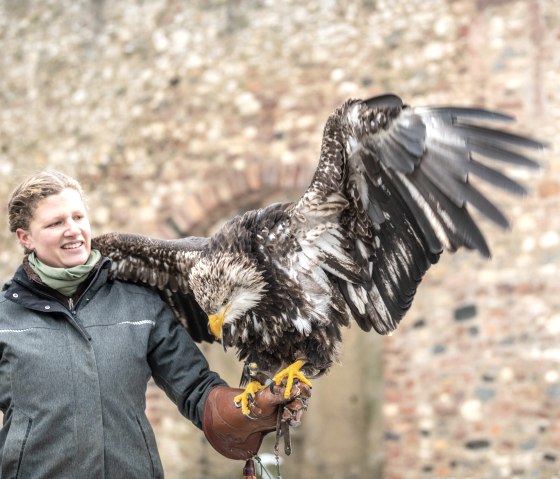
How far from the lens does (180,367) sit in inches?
109

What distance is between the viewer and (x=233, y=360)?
22.4 ft

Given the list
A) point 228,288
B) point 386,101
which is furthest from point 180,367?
point 386,101

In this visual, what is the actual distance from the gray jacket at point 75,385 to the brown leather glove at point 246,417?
7 centimetres

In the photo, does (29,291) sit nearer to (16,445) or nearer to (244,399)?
(16,445)

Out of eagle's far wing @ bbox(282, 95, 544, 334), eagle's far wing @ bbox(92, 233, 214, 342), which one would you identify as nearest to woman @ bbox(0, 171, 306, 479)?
eagle's far wing @ bbox(92, 233, 214, 342)

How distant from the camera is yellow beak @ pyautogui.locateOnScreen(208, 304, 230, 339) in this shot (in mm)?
2832

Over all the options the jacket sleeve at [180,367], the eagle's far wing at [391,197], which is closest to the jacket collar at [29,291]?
the jacket sleeve at [180,367]

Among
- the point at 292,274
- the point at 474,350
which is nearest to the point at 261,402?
the point at 292,274

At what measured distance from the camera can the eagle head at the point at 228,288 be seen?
9.30 ft

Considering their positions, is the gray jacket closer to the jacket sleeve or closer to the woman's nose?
the jacket sleeve

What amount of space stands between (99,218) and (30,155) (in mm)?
937

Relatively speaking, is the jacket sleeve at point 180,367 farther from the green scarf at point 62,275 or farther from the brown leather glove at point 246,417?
the green scarf at point 62,275

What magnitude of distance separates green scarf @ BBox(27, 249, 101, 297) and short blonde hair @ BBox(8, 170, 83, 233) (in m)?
0.12

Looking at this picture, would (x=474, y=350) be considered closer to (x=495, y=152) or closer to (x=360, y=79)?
(x=360, y=79)
